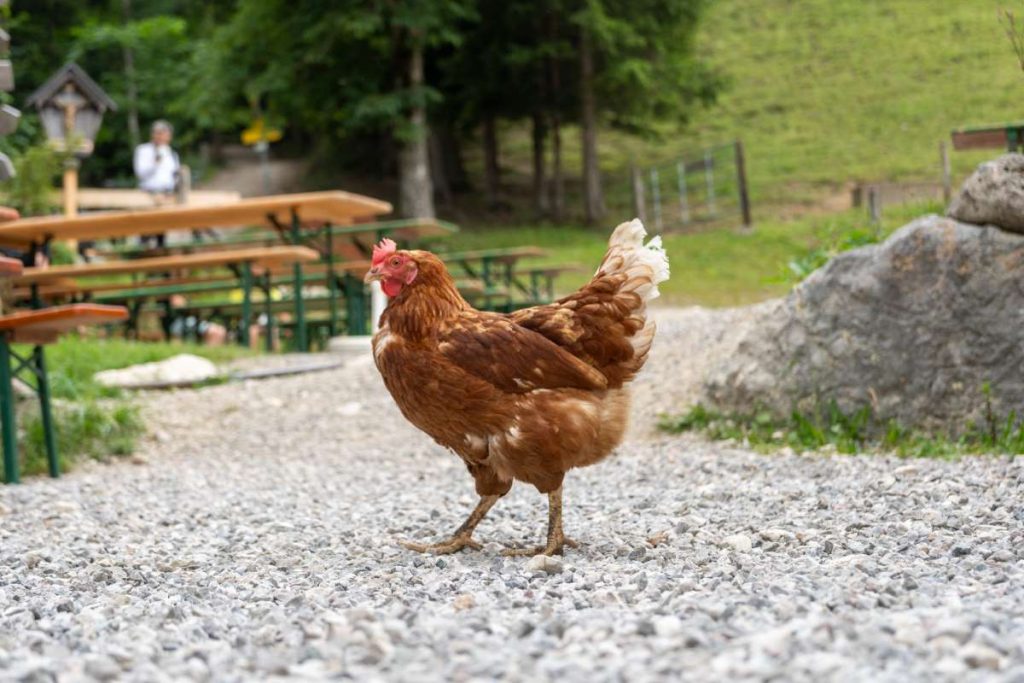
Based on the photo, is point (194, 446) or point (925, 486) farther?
point (194, 446)

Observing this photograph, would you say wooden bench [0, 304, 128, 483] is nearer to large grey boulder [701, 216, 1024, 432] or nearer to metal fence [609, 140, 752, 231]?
large grey boulder [701, 216, 1024, 432]

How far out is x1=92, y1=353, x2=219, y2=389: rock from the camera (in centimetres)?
1038

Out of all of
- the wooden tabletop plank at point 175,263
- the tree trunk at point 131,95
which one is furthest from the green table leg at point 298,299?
the tree trunk at point 131,95

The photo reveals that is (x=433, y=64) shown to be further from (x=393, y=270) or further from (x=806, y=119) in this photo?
(x=393, y=270)

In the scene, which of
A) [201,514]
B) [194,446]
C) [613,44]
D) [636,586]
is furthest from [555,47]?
[636,586]

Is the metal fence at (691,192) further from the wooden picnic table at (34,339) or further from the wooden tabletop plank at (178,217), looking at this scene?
the wooden picnic table at (34,339)

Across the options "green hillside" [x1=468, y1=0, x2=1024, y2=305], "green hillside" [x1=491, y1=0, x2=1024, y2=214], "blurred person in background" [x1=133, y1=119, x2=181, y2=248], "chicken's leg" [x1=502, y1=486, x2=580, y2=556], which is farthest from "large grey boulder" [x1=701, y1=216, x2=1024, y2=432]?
"green hillside" [x1=491, y1=0, x2=1024, y2=214]

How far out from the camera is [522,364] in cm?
428

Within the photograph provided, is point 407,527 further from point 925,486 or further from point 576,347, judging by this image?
point 925,486

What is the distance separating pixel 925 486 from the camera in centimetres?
531

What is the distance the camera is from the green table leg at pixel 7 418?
7145mm

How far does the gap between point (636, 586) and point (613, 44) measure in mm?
23631

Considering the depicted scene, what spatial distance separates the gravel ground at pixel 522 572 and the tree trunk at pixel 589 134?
19195mm

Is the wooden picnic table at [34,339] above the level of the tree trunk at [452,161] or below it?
below
